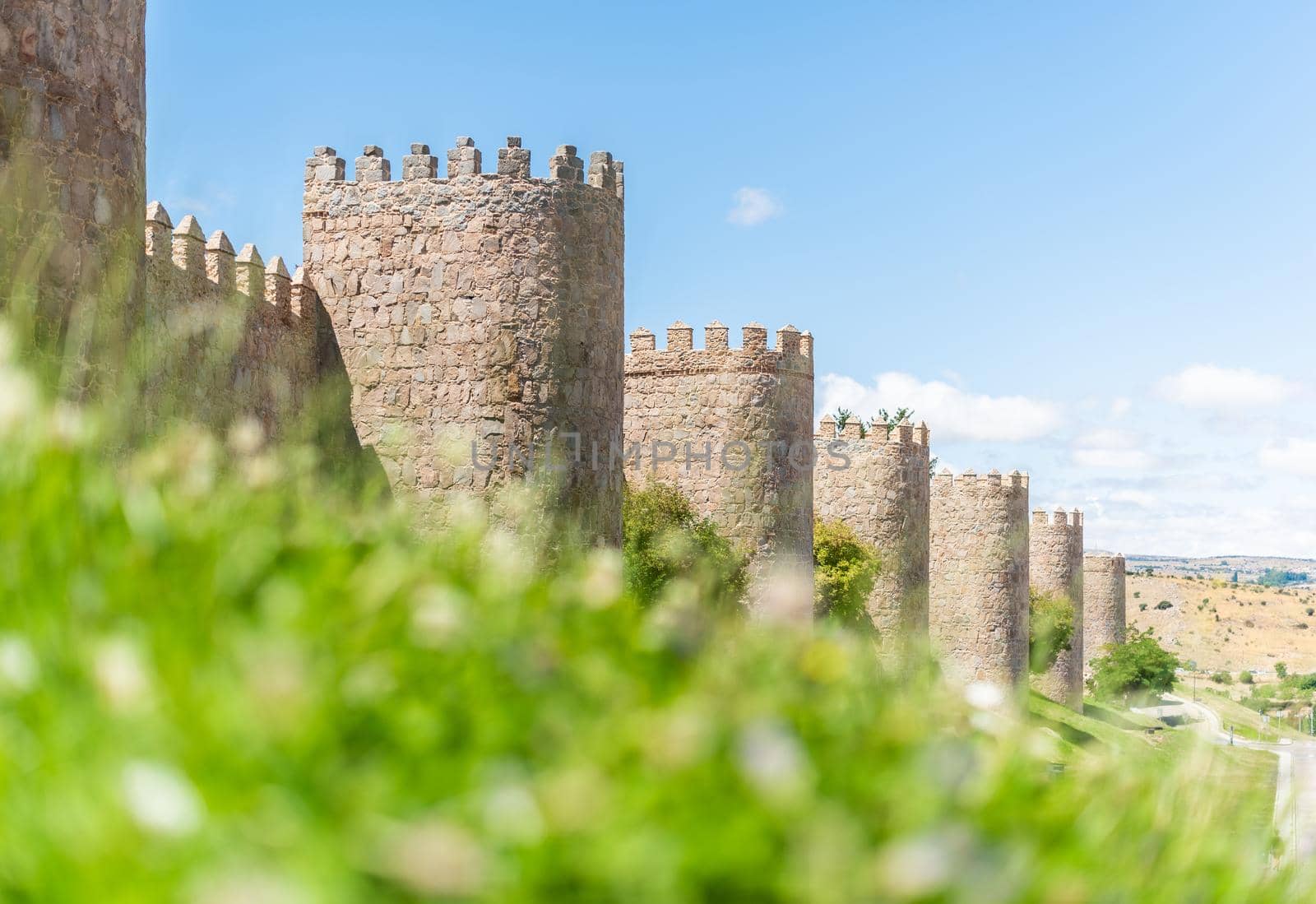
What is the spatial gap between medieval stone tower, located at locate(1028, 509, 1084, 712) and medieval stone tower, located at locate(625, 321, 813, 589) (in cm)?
2200

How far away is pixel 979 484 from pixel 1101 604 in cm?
2187

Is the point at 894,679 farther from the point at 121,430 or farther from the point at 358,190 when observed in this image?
the point at 358,190

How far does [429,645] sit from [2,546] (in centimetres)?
103

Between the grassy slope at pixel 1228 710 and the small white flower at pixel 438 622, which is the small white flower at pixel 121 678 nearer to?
the small white flower at pixel 438 622

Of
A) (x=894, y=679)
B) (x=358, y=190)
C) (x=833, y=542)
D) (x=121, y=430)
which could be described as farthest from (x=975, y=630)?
(x=894, y=679)

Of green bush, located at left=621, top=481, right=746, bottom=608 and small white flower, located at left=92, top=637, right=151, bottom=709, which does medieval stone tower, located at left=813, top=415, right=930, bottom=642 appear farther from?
small white flower, located at left=92, top=637, right=151, bottom=709

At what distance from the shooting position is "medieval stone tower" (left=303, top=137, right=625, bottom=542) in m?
11.7


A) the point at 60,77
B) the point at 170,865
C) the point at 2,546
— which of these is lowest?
the point at 170,865

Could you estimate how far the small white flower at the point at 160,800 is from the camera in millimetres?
1485

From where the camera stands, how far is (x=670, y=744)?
166cm

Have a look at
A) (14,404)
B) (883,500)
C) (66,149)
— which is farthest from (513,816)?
(883,500)

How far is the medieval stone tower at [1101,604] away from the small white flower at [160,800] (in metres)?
52.7

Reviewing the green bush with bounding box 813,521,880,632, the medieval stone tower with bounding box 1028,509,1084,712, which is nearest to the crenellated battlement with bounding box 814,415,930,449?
the green bush with bounding box 813,521,880,632

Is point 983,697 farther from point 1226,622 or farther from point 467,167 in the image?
point 1226,622
